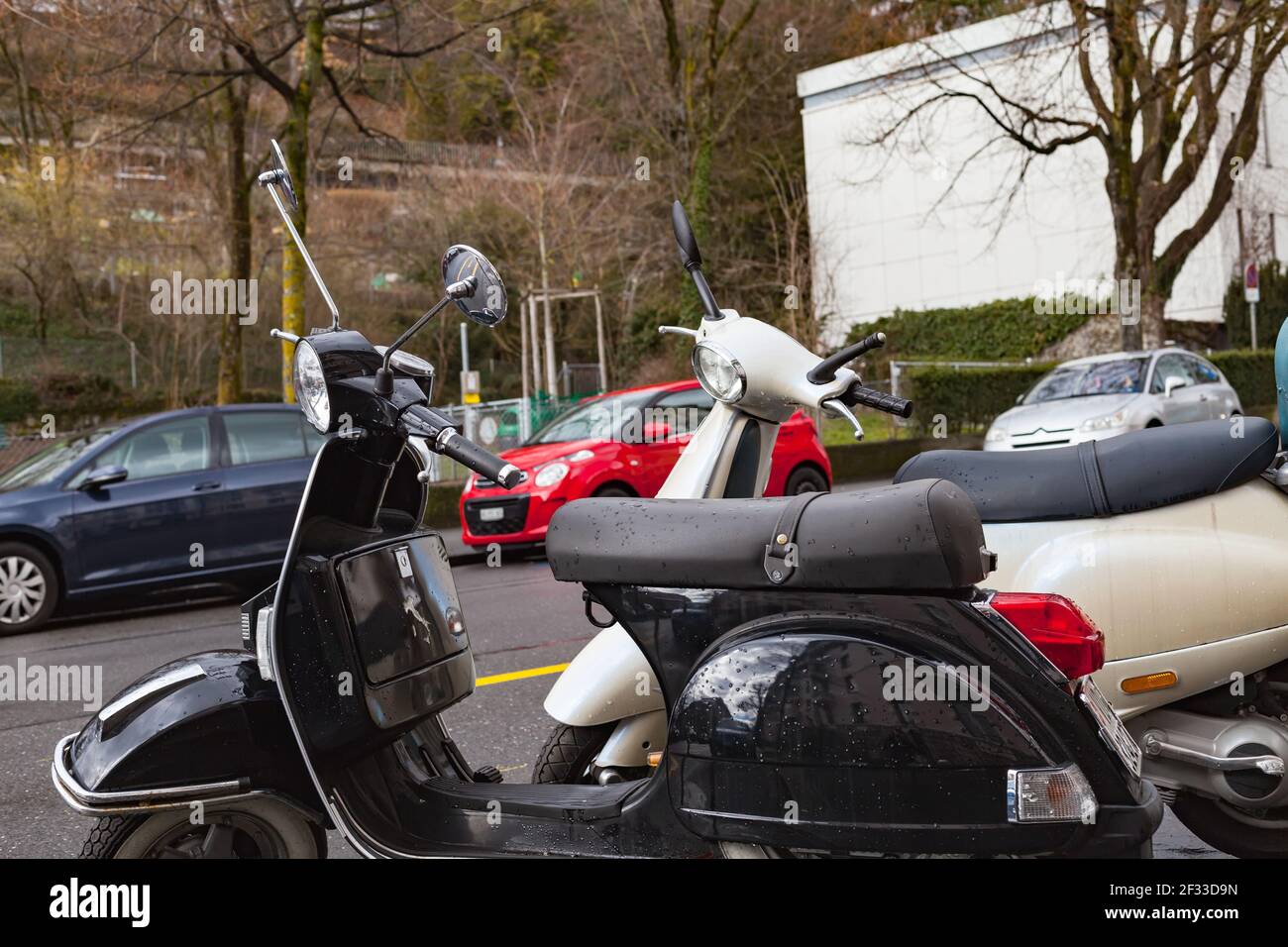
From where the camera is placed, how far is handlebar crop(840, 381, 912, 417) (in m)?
3.67

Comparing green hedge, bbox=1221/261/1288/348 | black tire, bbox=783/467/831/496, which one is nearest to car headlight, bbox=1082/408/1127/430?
black tire, bbox=783/467/831/496

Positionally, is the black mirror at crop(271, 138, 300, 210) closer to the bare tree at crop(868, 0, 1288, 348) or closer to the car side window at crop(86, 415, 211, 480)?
the car side window at crop(86, 415, 211, 480)

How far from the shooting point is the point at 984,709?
2.45 metres

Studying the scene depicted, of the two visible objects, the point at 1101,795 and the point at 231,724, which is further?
the point at 231,724

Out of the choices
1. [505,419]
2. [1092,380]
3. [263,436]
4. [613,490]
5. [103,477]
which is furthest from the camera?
[505,419]

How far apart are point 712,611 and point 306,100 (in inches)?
613

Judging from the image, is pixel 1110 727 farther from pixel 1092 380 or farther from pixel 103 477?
pixel 1092 380

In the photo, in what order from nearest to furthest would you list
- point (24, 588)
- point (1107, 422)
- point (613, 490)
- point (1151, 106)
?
point (24, 588) → point (613, 490) → point (1107, 422) → point (1151, 106)

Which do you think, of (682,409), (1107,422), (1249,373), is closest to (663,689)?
(682,409)

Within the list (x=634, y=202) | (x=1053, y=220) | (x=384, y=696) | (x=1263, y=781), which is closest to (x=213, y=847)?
(x=384, y=696)

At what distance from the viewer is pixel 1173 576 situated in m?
3.51

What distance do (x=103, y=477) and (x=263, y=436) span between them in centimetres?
124

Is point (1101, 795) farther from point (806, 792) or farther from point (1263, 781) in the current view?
point (1263, 781)

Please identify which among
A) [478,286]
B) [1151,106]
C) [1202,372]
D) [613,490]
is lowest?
[613,490]
